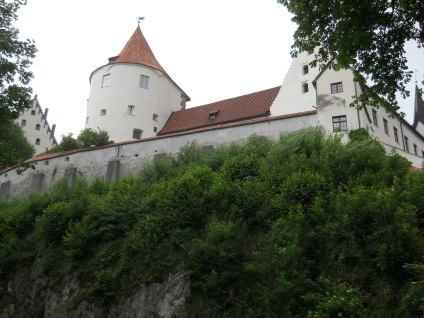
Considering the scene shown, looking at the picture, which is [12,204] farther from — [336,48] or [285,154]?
[336,48]

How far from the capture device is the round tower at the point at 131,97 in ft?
130

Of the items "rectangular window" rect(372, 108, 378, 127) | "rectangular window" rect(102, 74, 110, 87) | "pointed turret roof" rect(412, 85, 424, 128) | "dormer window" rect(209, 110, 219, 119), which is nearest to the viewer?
"rectangular window" rect(372, 108, 378, 127)

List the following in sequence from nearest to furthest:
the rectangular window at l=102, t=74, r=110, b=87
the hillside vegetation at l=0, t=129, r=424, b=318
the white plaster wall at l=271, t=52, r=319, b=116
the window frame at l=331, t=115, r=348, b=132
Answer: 1. the hillside vegetation at l=0, t=129, r=424, b=318
2. the window frame at l=331, t=115, r=348, b=132
3. the white plaster wall at l=271, t=52, r=319, b=116
4. the rectangular window at l=102, t=74, r=110, b=87

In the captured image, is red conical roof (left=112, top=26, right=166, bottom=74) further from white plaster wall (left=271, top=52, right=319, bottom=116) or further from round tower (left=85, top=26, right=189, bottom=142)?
white plaster wall (left=271, top=52, right=319, bottom=116)

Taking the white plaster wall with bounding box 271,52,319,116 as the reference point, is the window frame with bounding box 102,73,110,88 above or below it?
above

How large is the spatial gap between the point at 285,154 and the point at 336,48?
7.04 metres

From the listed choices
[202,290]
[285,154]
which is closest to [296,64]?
[285,154]

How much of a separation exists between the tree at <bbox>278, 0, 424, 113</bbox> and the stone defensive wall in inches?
472

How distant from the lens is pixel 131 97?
40531 millimetres

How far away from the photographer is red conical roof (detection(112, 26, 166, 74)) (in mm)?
42781

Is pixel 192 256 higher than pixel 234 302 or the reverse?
higher

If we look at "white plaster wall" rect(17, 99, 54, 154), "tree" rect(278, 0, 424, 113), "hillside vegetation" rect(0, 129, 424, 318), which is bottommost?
"hillside vegetation" rect(0, 129, 424, 318)

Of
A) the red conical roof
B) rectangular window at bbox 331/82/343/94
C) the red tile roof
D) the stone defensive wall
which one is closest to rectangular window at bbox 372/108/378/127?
rectangular window at bbox 331/82/343/94

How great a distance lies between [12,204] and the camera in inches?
930
